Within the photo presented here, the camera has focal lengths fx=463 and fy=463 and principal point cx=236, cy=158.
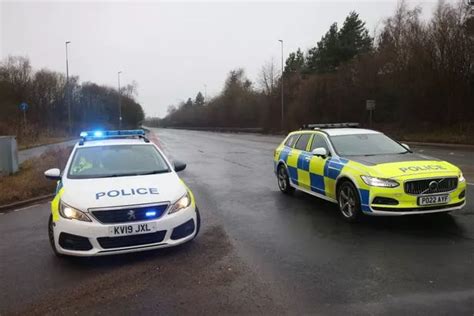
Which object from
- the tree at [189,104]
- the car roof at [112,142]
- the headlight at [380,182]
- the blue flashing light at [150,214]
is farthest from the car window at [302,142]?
the tree at [189,104]

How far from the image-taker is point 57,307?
4.38m

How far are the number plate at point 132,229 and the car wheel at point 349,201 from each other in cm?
328

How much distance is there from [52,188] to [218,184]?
4.21m

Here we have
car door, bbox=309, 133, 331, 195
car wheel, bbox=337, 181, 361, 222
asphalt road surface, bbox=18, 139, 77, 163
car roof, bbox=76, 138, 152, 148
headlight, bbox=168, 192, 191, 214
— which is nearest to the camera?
headlight, bbox=168, 192, 191, 214

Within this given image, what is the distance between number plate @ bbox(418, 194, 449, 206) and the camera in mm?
6684

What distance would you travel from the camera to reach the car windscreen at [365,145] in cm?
815

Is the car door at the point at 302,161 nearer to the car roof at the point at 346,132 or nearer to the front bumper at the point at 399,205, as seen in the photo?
the car roof at the point at 346,132

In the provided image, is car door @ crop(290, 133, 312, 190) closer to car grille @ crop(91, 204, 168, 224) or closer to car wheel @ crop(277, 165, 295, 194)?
car wheel @ crop(277, 165, 295, 194)

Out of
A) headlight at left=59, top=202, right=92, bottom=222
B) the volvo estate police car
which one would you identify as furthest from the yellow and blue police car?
headlight at left=59, top=202, right=92, bottom=222

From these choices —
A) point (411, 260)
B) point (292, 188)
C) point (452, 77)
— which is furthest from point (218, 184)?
point (452, 77)

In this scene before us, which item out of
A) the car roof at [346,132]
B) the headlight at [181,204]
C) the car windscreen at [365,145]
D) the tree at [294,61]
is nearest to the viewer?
the headlight at [181,204]

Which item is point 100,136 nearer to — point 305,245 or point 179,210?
point 179,210

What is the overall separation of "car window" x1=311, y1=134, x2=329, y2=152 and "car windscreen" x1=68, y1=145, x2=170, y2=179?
10.3 ft

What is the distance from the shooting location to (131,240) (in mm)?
5457
